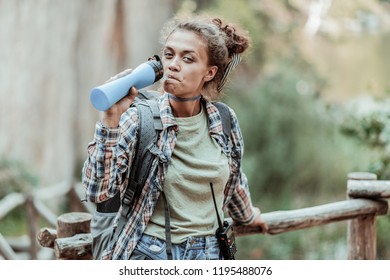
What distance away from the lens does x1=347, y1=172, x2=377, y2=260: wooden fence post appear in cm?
274

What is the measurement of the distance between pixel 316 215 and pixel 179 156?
3.55 ft

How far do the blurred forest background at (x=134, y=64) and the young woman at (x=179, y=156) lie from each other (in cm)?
370

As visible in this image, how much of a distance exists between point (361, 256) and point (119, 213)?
1486mm

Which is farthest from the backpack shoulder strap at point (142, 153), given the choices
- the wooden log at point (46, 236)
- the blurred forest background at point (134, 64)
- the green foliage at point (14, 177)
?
the green foliage at point (14, 177)

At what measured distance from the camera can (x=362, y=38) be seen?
8.84 metres

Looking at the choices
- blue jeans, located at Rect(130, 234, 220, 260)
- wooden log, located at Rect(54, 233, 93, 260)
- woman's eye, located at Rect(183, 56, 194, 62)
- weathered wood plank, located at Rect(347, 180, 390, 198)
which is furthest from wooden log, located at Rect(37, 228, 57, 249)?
weathered wood plank, located at Rect(347, 180, 390, 198)

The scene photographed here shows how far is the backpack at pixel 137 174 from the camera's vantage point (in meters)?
1.59

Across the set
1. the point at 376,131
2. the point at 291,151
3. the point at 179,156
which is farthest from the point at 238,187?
the point at 291,151

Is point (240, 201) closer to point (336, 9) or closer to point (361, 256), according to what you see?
point (361, 256)

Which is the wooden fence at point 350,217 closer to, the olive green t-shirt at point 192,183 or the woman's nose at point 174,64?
the olive green t-shirt at point 192,183

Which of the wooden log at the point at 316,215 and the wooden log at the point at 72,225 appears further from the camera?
the wooden log at the point at 316,215

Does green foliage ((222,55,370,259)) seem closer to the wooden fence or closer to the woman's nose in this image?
the wooden fence

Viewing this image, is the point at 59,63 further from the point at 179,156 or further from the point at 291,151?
the point at 179,156
